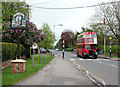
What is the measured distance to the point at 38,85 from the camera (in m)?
7.70

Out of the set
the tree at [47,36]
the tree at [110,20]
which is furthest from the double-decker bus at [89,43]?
the tree at [47,36]

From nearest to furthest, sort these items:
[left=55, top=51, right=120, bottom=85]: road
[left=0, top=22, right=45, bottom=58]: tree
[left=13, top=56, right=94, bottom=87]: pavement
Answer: [left=13, top=56, right=94, bottom=87]: pavement → [left=55, top=51, right=120, bottom=85]: road → [left=0, top=22, right=45, bottom=58]: tree

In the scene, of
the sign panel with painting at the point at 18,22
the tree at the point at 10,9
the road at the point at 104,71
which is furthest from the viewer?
the tree at the point at 10,9

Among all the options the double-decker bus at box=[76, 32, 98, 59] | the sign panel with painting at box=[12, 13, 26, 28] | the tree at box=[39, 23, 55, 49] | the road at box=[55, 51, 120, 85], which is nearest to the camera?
the road at box=[55, 51, 120, 85]

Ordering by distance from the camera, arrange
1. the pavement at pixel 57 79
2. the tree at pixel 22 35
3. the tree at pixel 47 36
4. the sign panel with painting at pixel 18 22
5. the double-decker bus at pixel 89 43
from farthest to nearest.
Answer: the tree at pixel 47 36, the double-decker bus at pixel 89 43, the tree at pixel 22 35, the sign panel with painting at pixel 18 22, the pavement at pixel 57 79

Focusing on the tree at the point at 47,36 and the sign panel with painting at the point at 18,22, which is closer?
the sign panel with painting at the point at 18,22

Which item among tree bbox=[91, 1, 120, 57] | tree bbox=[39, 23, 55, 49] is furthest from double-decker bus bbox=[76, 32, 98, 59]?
tree bbox=[39, 23, 55, 49]

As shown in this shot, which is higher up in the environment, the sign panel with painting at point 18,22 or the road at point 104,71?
the sign panel with painting at point 18,22

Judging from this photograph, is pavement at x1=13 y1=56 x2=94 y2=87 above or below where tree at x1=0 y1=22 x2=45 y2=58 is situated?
below

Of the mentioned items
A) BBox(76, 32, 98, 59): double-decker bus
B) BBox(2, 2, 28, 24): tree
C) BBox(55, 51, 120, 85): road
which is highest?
BBox(2, 2, 28, 24): tree

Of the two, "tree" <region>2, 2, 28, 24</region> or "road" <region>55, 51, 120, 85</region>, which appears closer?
"road" <region>55, 51, 120, 85</region>

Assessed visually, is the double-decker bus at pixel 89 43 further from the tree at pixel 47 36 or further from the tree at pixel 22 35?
the tree at pixel 47 36

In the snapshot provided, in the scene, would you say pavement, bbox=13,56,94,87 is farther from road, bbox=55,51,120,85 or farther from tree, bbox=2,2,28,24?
tree, bbox=2,2,28,24

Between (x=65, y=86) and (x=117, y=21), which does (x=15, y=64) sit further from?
(x=117, y=21)
